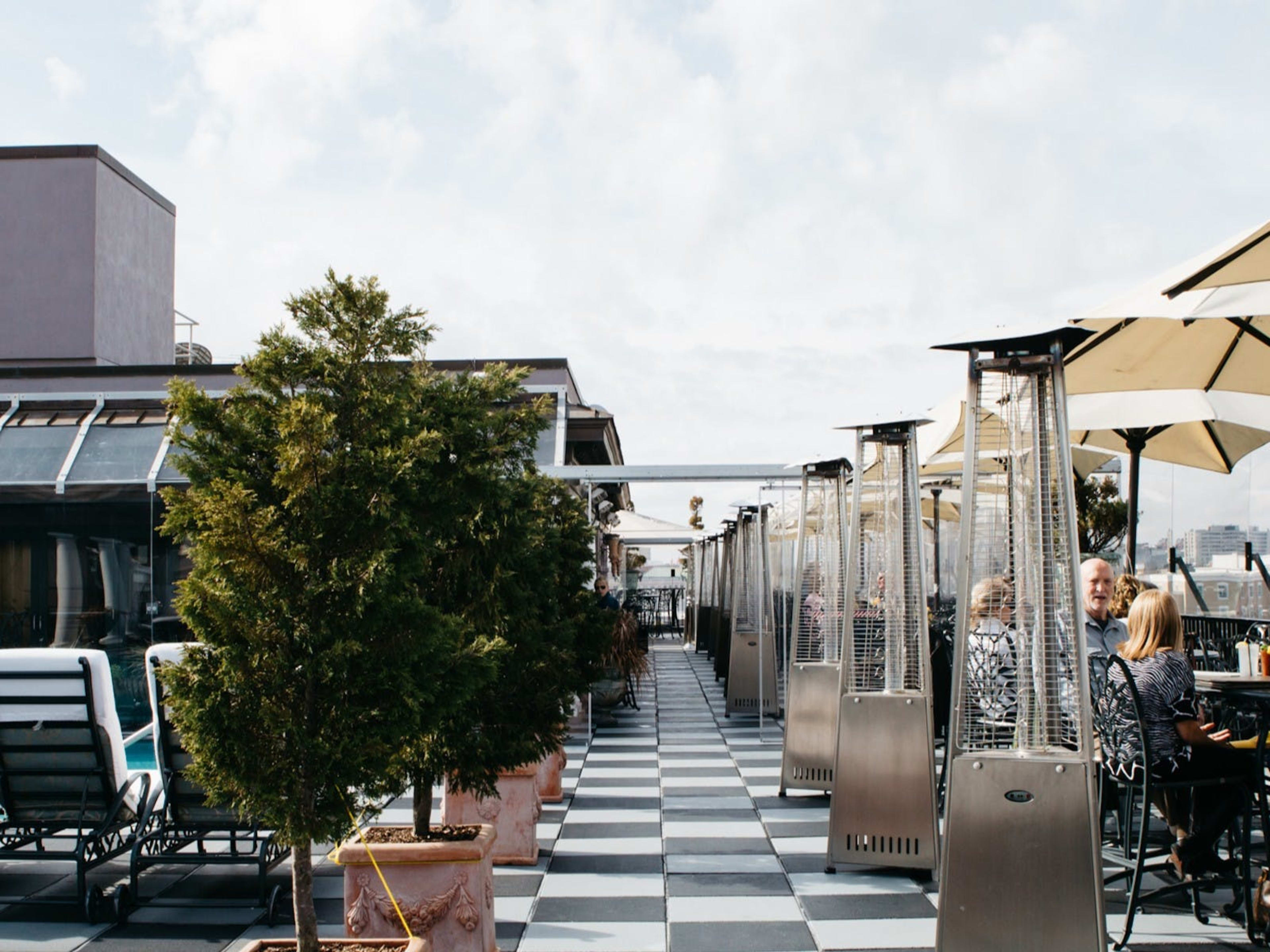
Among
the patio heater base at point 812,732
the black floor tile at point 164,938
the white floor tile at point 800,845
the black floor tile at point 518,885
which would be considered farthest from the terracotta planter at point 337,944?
the patio heater base at point 812,732

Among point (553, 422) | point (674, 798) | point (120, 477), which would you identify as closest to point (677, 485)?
point (553, 422)

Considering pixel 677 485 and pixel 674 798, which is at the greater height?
pixel 677 485

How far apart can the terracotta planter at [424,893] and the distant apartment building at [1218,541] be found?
7285mm

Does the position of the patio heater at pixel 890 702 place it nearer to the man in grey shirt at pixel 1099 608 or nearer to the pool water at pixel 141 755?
the man in grey shirt at pixel 1099 608

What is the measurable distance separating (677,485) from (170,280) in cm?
1217

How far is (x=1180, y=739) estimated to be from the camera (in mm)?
3822

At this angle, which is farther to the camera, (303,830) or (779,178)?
(779,178)

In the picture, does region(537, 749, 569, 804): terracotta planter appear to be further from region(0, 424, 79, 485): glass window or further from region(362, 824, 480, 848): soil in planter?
region(0, 424, 79, 485): glass window

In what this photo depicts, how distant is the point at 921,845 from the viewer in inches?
180

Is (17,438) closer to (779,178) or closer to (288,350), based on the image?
(779,178)

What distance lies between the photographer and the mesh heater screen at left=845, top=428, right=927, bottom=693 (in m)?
4.90

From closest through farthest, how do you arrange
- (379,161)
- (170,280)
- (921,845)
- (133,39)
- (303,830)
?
(303,830)
(921,845)
(379,161)
(133,39)
(170,280)

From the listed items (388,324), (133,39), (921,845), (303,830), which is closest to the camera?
(303,830)

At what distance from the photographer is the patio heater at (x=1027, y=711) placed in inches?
120
